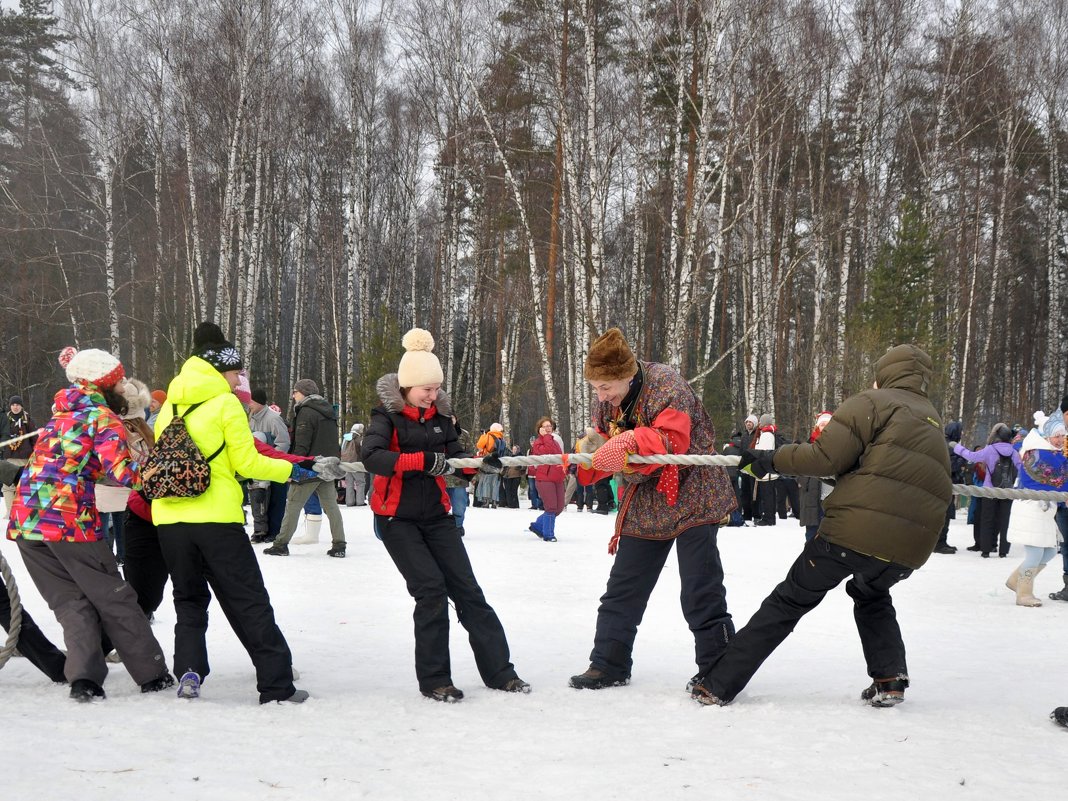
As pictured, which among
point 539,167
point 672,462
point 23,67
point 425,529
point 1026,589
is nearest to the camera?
point 672,462

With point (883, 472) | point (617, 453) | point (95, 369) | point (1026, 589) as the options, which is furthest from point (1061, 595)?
point (95, 369)

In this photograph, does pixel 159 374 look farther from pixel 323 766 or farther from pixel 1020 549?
pixel 323 766

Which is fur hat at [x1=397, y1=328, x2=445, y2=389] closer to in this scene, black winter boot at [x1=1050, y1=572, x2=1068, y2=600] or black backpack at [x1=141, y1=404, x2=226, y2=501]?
black backpack at [x1=141, y1=404, x2=226, y2=501]

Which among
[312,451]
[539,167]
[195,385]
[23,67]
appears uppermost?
[23,67]

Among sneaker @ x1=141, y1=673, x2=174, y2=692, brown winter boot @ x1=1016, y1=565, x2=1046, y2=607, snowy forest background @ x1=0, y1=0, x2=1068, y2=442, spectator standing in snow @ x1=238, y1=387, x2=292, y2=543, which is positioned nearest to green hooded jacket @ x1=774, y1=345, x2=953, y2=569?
sneaker @ x1=141, y1=673, x2=174, y2=692

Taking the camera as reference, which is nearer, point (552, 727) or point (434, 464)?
point (552, 727)

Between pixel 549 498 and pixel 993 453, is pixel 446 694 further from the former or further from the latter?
pixel 993 453

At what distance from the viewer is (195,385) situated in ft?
15.1

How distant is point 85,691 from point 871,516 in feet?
12.2

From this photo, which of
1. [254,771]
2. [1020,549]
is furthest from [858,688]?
[1020,549]

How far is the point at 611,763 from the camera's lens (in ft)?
12.0

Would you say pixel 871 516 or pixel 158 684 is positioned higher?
pixel 871 516

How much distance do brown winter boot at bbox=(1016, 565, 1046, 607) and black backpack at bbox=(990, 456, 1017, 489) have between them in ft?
15.1

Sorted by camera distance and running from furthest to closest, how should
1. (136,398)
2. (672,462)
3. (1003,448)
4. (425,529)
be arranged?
(1003,448)
(136,398)
(425,529)
(672,462)
